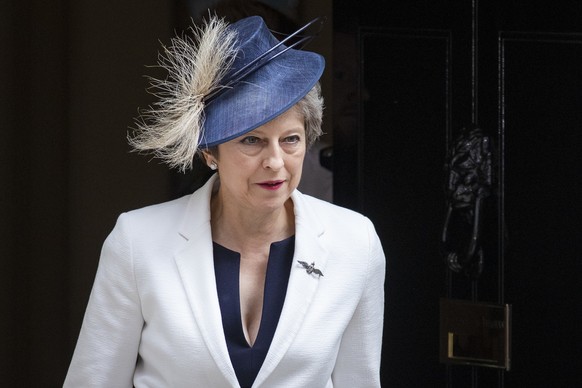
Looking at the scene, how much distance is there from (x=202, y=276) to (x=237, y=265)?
0.39 feet

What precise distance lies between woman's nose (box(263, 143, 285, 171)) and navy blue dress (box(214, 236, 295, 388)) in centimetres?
31

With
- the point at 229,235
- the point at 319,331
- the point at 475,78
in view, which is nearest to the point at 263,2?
the point at 475,78

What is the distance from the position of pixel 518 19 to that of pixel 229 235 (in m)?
1.32

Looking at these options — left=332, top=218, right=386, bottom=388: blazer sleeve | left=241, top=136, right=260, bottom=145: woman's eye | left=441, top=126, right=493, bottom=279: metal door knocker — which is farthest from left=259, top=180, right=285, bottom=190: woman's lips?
left=441, top=126, right=493, bottom=279: metal door knocker

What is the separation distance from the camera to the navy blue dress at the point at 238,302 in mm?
3172

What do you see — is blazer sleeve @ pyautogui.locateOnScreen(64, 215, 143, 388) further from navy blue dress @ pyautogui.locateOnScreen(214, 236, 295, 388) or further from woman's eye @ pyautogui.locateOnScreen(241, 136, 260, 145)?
woman's eye @ pyautogui.locateOnScreen(241, 136, 260, 145)

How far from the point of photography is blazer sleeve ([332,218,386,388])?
335cm

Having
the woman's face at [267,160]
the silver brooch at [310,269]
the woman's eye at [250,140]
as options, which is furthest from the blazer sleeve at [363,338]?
the woman's eye at [250,140]

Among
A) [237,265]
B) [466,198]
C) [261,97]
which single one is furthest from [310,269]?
[466,198]

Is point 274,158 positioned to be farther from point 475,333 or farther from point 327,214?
point 475,333

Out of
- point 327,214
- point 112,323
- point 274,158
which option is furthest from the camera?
point 327,214

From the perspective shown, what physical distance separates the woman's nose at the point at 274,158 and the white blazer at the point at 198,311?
280 mm

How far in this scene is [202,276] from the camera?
3215mm

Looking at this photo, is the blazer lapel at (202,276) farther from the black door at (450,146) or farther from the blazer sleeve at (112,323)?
the black door at (450,146)
